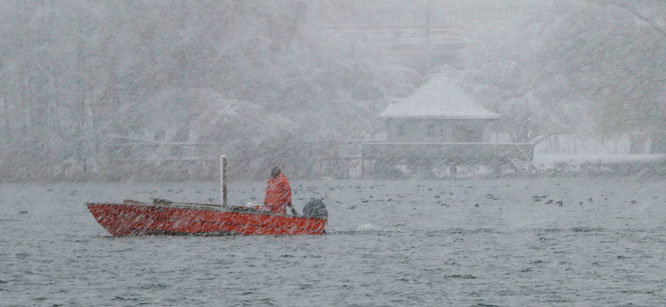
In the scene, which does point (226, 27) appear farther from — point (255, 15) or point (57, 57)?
point (57, 57)

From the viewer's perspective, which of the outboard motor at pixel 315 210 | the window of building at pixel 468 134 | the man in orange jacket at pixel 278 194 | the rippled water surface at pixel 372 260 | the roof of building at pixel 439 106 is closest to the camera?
the rippled water surface at pixel 372 260

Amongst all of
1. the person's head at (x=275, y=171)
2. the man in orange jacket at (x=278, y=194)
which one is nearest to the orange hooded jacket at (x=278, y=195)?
the man in orange jacket at (x=278, y=194)

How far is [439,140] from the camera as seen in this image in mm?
76938

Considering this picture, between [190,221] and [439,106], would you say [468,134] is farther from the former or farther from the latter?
[190,221]

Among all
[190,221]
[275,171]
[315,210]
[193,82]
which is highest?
[193,82]

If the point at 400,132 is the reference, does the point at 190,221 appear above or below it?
below

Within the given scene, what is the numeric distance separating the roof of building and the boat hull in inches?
1837

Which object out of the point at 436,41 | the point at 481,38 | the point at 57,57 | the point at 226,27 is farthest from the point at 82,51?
the point at 436,41

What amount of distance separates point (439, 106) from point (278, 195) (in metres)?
49.4

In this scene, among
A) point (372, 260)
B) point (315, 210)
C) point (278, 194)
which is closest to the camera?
point (372, 260)

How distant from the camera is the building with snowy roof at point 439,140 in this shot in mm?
74750

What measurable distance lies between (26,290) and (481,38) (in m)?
78.4

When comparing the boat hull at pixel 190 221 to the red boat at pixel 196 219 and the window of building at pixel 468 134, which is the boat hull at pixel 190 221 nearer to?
the red boat at pixel 196 219

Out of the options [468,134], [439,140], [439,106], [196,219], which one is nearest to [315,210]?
[196,219]
